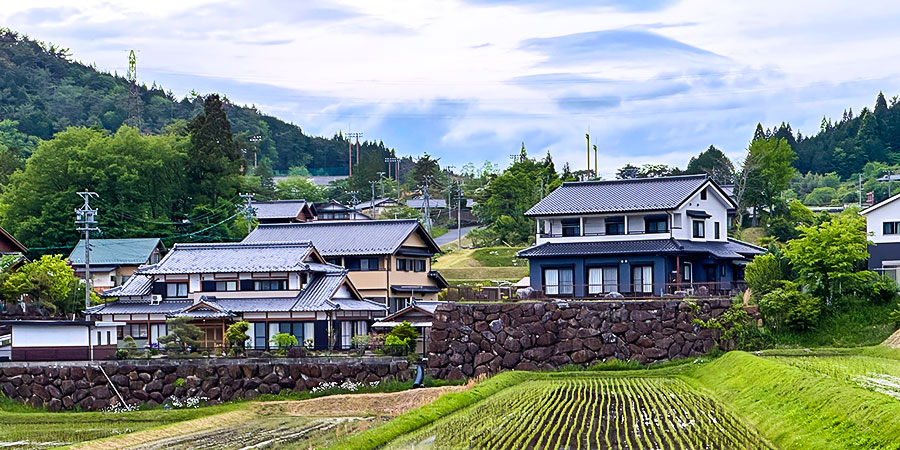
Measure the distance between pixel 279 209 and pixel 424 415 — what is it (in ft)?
172

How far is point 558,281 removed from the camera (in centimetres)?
4472

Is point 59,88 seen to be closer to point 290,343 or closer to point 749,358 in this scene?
point 290,343

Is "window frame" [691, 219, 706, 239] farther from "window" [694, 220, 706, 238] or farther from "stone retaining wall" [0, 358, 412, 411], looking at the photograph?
"stone retaining wall" [0, 358, 412, 411]

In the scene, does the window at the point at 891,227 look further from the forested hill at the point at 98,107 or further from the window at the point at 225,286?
the forested hill at the point at 98,107

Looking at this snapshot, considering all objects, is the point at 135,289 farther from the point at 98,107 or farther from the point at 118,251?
the point at 98,107

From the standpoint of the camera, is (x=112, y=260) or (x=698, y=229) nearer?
(x=698, y=229)

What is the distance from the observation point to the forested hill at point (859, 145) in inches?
4417

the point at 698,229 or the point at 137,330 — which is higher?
the point at 698,229

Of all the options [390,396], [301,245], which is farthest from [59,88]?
[390,396]

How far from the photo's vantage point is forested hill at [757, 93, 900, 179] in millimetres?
112188

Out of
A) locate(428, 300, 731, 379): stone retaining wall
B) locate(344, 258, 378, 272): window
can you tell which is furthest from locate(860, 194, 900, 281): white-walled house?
locate(344, 258, 378, 272): window

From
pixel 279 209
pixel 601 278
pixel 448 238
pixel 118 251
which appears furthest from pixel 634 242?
pixel 448 238

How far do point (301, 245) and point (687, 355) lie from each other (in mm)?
17798

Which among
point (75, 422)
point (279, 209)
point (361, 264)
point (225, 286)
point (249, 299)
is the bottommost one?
point (75, 422)
